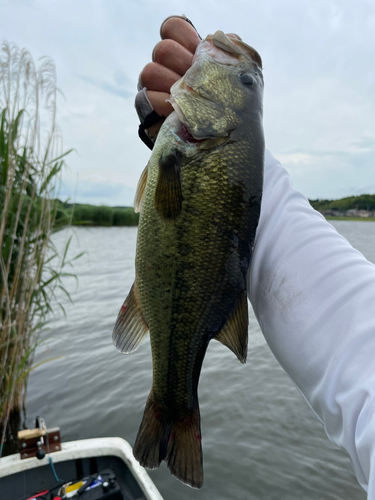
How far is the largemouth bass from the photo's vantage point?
136cm

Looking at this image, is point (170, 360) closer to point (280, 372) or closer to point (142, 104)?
point (142, 104)


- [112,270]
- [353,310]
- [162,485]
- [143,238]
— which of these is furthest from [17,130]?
[112,270]

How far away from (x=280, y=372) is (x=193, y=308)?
7943 millimetres

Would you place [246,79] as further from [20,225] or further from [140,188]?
[20,225]

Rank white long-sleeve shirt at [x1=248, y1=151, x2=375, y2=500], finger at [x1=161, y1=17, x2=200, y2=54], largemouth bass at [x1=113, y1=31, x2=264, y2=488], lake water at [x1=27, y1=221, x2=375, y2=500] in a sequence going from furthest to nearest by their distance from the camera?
lake water at [x1=27, y1=221, x2=375, y2=500] → finger at [x1=161, y1=17, x2=200, y2=54] → largemouth bass at [x1=113, y1=31, x2=264, y2=488] → white long-sleeve shirt at [x1=248, y1=151, x2=375, y2=500]

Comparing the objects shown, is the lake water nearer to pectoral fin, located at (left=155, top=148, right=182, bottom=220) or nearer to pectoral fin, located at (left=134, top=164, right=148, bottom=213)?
pectoral fin, located at (left=134, top=164, right=148, bottom=213)

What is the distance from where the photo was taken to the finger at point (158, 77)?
1.58m

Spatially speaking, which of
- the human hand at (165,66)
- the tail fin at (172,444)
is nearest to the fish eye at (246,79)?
the human hand at (165,66)

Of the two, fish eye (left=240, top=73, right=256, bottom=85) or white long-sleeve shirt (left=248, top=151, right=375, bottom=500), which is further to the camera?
fish eye (left=240, top=73, right=256, bottom=85)

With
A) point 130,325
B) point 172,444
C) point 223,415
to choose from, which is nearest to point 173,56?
point 130,325

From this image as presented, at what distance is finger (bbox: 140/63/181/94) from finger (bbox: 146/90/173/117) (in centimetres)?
2

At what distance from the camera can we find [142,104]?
1.62m

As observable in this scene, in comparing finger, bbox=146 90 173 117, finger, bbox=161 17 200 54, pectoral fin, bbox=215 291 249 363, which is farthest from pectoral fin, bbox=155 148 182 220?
finger, bbox=161 17 200 54

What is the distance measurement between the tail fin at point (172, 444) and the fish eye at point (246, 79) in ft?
4.46
